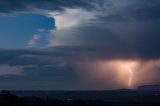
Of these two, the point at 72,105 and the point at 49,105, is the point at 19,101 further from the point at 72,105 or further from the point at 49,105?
the point at 72,105

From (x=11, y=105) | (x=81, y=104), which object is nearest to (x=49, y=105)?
(x=81, y=104)

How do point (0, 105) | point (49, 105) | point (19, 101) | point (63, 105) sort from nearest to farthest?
1. point (0, 105)
2. point (19, 101)
3. point (49, 105)
4. point (63, 105)

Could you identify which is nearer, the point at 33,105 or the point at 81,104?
the point at 33,105

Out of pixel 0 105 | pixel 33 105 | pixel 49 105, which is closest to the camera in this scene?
pixel 0 105

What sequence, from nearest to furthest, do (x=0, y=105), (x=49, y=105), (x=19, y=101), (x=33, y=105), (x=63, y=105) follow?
1. (x=0, y=105)
2. (x=19, y=101)
3. (x=33, y=105)
4. (x=49, y=105)
5. (x=63, y=105)

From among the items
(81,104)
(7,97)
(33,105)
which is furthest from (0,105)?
(81,104)

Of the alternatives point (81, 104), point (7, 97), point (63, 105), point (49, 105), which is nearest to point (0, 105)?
point (7, 97)

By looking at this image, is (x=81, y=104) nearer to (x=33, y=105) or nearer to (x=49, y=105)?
(x=49, y=105)

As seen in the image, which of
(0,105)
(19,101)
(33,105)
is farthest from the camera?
(33,105)

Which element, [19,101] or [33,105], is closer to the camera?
[19,101]
